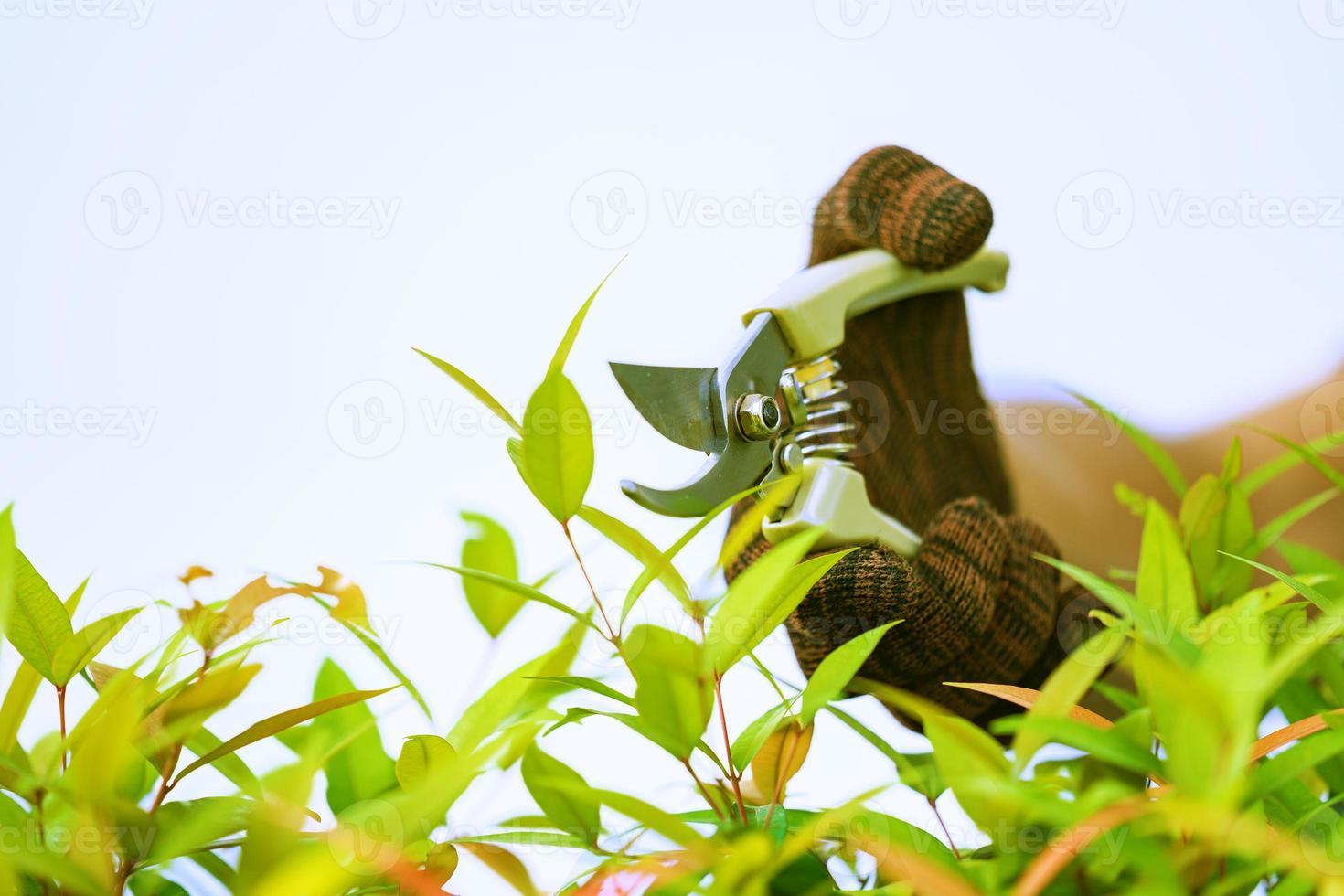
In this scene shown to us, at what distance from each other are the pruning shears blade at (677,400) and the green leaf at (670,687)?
0.10m

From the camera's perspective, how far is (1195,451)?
79 cm

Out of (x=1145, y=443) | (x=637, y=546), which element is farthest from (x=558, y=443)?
(x=1145, y=443)

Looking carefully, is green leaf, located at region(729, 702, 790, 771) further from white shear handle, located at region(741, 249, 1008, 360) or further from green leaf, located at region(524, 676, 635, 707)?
white shear handle, located at region(741, 249, 1008, 360)

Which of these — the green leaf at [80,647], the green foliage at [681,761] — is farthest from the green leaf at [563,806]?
the green leaf at [80,647]

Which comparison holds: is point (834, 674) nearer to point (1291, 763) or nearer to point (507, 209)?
point (1291, 763)

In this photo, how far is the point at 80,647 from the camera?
0.24m

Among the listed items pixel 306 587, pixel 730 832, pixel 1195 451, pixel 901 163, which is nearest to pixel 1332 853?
pixel 730 832

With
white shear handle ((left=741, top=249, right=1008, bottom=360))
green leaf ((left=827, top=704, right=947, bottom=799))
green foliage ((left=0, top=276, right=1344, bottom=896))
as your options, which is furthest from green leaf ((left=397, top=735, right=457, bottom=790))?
white shear handle ((left=741, top=249, right=1008, bottom=360))

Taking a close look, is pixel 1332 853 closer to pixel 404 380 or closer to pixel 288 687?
pixel 288 687

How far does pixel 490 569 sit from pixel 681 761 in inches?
4.9

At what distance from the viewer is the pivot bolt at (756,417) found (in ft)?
1.16

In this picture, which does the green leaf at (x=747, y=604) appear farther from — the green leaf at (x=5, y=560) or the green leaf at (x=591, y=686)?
the green leaf at (x=5, y=560)

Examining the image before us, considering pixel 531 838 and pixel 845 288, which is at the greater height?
pixel 845 288

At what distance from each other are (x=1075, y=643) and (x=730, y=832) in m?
0.28
